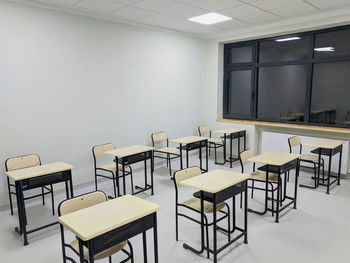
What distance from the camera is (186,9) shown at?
13.3ft

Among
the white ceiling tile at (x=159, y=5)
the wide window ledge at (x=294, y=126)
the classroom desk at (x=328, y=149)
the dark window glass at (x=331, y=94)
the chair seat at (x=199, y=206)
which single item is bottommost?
the chair seat at (x=199, y=206)

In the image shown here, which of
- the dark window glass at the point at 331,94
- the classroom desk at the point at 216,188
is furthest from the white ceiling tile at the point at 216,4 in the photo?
the classroom desk at the point at 216,188

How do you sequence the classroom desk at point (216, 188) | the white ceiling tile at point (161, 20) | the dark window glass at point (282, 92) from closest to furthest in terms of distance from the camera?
the classroom desk at point (216, 188), the white ceiling tile at point (161, 20), the dark window glass at point (282, 92)

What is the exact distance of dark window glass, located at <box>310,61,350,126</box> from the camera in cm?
481

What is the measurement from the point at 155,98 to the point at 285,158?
2.93 metres

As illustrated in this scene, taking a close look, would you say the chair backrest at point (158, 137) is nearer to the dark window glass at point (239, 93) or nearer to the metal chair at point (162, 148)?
the metal chair at point (162, 148)

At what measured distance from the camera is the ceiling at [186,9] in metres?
3.71

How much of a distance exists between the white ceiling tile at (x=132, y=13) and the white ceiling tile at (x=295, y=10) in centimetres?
209

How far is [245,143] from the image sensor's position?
19.4 ft

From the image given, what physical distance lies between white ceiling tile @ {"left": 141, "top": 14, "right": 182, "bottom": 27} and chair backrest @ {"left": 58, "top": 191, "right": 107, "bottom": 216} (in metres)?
3.33

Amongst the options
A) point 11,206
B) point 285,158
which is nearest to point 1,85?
point 11,206

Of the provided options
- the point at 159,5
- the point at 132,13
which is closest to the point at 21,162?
the point at 132,13

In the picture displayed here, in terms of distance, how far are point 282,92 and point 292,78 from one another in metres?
0.39

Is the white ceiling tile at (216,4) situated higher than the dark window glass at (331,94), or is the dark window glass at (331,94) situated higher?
the white ceiling tile at (216,4)
